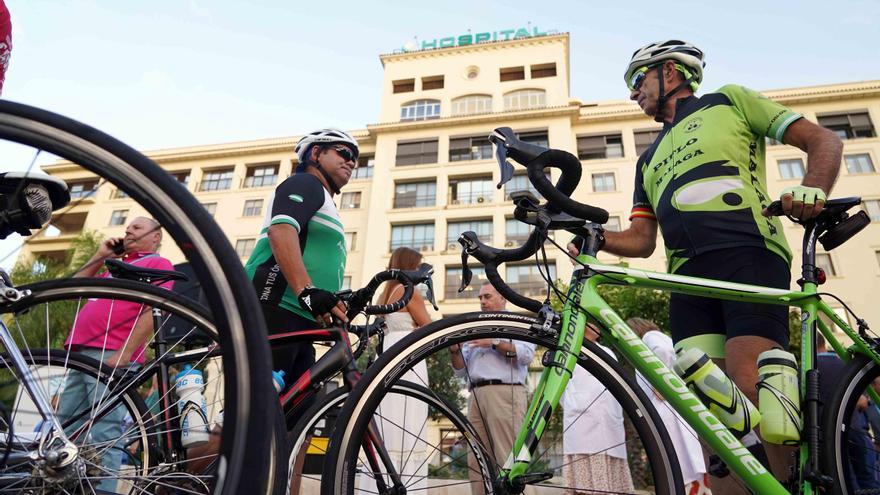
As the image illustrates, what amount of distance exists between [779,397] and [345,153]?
2409mm

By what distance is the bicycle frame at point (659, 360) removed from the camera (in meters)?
1.62

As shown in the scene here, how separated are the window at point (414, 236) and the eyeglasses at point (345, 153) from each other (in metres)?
26.4

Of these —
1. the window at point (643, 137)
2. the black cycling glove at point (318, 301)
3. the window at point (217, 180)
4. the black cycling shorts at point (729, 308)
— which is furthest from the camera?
the window at point (217, 180)

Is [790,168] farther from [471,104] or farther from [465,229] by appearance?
[471,104]

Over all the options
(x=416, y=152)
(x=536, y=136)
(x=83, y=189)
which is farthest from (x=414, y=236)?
(x=83, y=189)

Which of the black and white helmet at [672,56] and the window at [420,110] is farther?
the window at [420,110]

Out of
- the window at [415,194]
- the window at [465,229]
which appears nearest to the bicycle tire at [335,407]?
the window at [465,229]

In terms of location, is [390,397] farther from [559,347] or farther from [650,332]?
[650,332]

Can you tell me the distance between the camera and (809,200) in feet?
6.37

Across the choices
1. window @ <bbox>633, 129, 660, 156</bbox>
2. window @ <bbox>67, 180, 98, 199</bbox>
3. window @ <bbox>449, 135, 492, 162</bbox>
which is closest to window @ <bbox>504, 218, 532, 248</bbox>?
window @ <bbox>449, 135, 492, 162</bbox>

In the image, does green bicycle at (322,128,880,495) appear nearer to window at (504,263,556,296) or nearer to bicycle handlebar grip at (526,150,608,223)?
bicycle handlebar grip at (526,150,608,223)

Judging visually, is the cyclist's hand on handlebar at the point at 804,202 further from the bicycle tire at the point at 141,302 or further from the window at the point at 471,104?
the window at the point at 471,104

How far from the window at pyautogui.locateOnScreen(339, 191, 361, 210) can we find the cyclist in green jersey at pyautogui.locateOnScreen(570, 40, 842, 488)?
101ft

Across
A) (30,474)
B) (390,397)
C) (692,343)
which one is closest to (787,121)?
(692,343)
